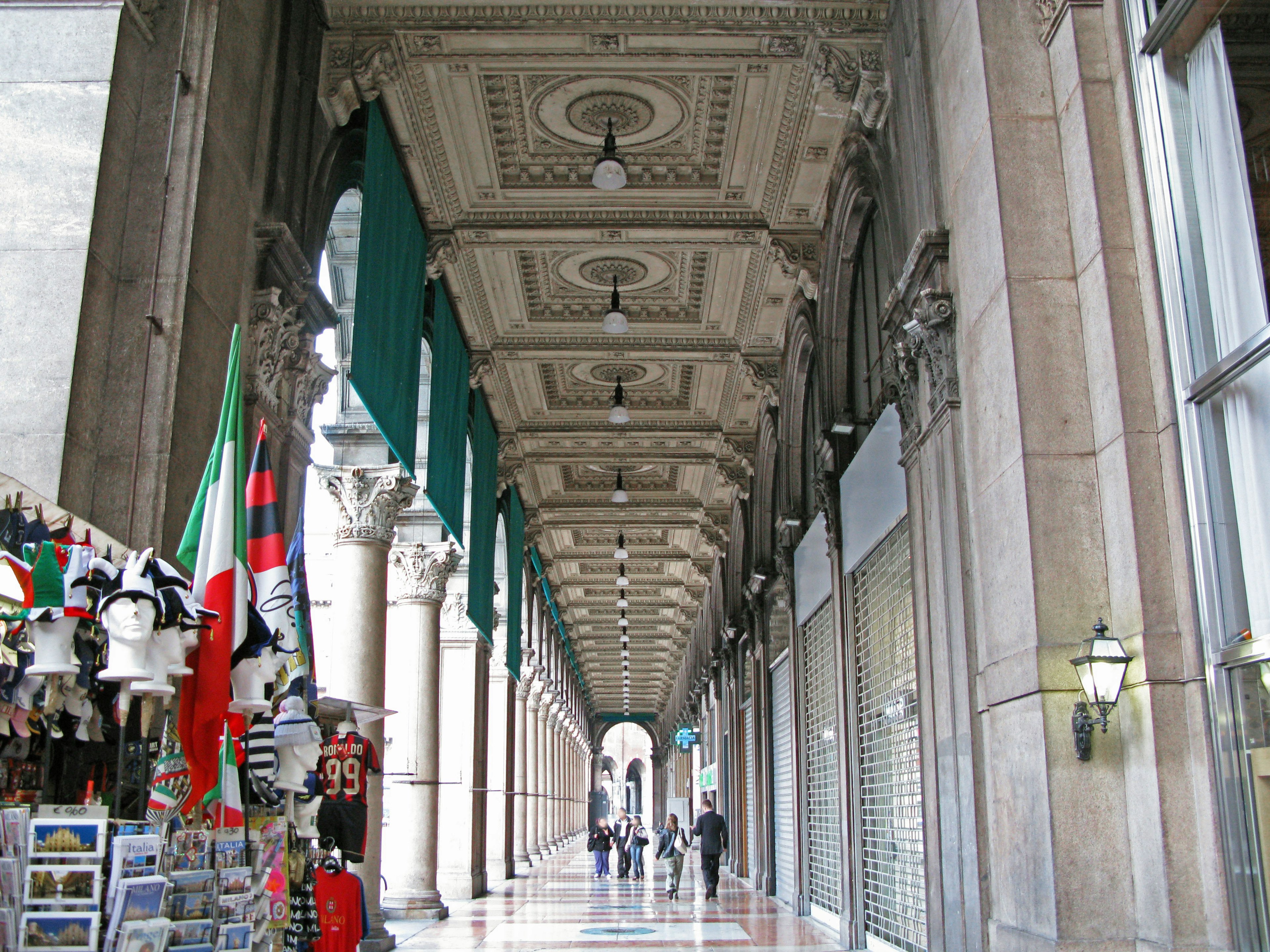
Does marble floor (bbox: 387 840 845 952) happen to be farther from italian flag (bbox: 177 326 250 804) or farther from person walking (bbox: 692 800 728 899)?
italian flag (bbox: 177 326 250 804)

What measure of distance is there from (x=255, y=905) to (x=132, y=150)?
4.48 m

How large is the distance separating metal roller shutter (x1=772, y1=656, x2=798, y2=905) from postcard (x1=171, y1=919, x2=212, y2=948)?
39.0 ft

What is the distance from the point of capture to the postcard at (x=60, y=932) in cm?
354

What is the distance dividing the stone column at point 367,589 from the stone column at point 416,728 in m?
2.48

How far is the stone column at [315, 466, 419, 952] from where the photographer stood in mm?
11602

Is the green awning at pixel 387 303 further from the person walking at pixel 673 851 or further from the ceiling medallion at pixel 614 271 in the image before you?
the person walking at pixel 673 851

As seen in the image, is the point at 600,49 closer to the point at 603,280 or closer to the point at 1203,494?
the point at 603,280

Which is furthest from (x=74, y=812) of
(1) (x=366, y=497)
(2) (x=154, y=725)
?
(1) (x=366, y=497)

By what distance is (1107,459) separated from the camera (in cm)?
586

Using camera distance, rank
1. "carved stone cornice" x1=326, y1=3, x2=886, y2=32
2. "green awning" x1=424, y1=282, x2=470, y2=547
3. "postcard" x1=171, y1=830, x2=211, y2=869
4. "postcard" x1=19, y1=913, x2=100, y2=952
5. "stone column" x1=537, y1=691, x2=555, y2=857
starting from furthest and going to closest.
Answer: "stone column" x1=537, y1=691, x2=555, y2=857
"green awning" x1=424, y1=282, x2=470, y2=547
"carved stone cornice" x1=326, y1=3, x2=886, y2=32
"postcard" x1=171, y1=830, x2=211, y2=869
"postcard" x1=19, y1=913, x2=100, y2=952

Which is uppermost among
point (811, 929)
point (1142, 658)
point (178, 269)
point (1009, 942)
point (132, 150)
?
point (132, 150)

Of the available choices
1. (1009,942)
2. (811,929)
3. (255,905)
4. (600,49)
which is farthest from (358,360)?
(811,929)

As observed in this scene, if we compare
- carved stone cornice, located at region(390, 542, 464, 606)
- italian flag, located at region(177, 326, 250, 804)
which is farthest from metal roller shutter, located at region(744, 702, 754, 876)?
italian flag, located at region(177, 326, 250, 804)

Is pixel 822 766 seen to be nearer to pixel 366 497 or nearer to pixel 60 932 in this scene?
pixel 366 497
